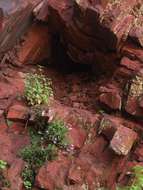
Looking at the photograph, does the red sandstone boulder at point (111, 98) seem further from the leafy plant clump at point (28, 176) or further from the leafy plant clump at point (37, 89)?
the leafy plant clump at point (28, 176)

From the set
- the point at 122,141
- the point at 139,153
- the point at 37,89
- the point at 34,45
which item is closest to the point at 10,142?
the point at 37,89

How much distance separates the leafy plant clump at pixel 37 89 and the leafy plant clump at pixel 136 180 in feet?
5.54

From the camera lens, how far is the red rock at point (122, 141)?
6324 millimetres

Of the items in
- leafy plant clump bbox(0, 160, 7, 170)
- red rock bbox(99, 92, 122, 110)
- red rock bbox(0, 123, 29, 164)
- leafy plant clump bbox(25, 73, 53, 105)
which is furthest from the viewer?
leafy plant clump bbox(25, 73, 53, 105)

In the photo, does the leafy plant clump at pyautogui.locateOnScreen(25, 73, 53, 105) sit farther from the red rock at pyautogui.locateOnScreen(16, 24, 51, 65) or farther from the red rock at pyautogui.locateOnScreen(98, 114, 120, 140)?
the red rock at pyautogui.locateOnScreen(98, 114, 120, 140)

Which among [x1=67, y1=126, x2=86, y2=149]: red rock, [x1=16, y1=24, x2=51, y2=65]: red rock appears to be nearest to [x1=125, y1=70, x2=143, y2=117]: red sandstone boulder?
[x1=67, y1=126, x2=86, y2=149]: red rock

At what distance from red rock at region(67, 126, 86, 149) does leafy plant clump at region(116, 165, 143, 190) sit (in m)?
0.79

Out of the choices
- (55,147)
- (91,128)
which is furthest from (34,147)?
(91,128)

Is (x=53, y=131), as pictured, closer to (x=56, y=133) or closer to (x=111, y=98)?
(x=56, y=133)

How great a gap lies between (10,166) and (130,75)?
2.28m

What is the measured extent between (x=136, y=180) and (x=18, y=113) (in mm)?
1889

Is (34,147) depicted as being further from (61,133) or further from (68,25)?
(68,25)

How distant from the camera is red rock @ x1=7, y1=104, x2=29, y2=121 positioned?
22.5 ft

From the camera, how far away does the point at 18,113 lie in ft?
22.7
